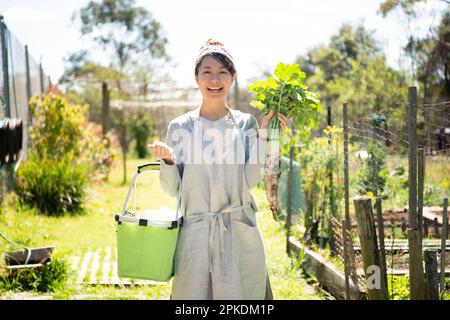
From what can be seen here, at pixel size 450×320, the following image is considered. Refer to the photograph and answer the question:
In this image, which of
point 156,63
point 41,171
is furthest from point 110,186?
point 156,63

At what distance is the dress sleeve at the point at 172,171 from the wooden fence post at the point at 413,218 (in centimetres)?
128

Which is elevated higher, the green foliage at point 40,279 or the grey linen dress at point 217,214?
the grey linen dress at point 217,214

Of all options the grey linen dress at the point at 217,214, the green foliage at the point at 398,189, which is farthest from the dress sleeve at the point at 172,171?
the green foliage at the point at 398,189

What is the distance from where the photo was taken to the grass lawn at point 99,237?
15.5ft

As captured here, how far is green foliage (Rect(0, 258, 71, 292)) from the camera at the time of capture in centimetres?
462

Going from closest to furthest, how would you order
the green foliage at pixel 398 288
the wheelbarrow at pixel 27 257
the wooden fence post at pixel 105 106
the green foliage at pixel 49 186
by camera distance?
the green foliage at pixel 398 288 → the wheelbarrow at pixel 27 257 → the green foliage at pixel 49 186 → the wooden fence post at pixel 105 106

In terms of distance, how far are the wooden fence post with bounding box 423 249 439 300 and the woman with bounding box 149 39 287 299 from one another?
1072 mm

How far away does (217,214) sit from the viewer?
272 centimetres

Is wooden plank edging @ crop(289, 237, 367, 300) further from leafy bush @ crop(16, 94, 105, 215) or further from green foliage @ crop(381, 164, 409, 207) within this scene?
leafy bush @ crop(16, 94, 105, 215)

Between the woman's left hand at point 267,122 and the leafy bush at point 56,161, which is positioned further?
the leafy bush at point 56,161

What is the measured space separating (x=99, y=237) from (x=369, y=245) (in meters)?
4.16

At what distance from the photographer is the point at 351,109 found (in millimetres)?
12086

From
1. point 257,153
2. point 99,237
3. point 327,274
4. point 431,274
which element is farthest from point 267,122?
point 99,237

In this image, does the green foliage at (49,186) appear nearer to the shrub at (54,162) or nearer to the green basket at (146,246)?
the shrub at (54,162)
